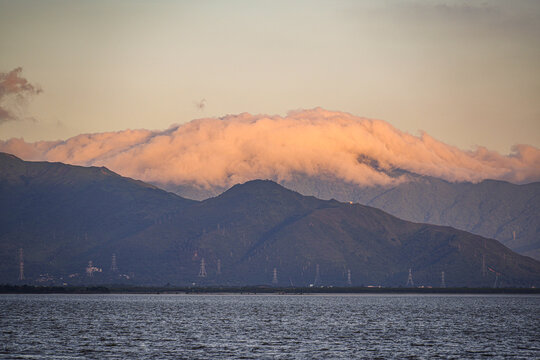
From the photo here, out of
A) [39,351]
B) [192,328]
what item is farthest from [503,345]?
[39,351]

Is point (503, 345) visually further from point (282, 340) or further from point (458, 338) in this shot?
point (282, 340)

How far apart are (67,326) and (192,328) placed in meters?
27.1

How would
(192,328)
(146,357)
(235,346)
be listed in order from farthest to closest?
1. (192,328)
2. (235,346)
3. (146,357)

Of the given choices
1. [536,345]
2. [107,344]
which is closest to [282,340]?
[107,344]

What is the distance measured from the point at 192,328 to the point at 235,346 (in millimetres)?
43114

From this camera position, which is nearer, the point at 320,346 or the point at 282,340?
the point at 320,346

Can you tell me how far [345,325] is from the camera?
18612cm

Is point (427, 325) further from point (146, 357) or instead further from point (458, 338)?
point (146, 357)

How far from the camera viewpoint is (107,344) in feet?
424

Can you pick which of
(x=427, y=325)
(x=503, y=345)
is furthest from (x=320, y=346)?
(x=427, y=325)

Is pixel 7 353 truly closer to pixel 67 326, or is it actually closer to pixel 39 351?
pixel 39 351

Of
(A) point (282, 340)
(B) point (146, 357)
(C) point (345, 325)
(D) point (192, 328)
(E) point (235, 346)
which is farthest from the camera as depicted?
(C) point (345, 325)

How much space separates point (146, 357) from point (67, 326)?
212ft

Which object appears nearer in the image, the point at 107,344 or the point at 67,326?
the point at 107,344
